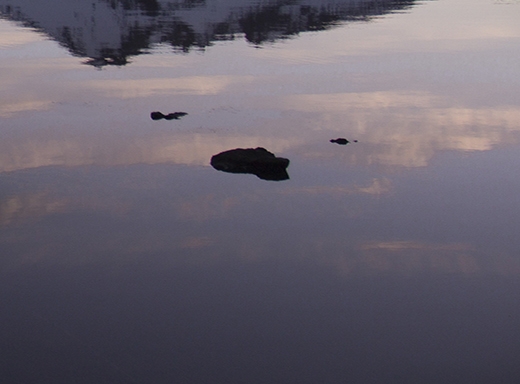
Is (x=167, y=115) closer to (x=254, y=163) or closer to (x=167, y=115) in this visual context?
(x=167, y=115)

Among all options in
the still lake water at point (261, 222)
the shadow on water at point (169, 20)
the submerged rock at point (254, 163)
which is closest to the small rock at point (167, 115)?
the still lake water at point (261, 222)

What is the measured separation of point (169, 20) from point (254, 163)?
102 feet

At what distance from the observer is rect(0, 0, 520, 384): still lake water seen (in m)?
11.7

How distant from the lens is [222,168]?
20.7m

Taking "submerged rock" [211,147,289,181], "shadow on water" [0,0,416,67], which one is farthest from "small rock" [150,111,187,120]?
"shadow on water" [0,0,416,67]

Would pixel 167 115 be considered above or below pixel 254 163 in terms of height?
below

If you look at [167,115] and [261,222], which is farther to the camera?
[167,115]

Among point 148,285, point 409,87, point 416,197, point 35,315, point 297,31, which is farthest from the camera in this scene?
point 297,31

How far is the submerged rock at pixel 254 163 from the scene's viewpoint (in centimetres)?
2025

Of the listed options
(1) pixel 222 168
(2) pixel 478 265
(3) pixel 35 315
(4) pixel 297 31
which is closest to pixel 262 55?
(4) pixel 297 31

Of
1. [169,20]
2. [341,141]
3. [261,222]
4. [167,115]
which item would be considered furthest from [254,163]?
[169,20]

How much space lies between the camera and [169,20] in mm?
48938

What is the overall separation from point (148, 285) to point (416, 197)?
8036mm

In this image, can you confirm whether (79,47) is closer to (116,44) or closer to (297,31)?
(116,44)
